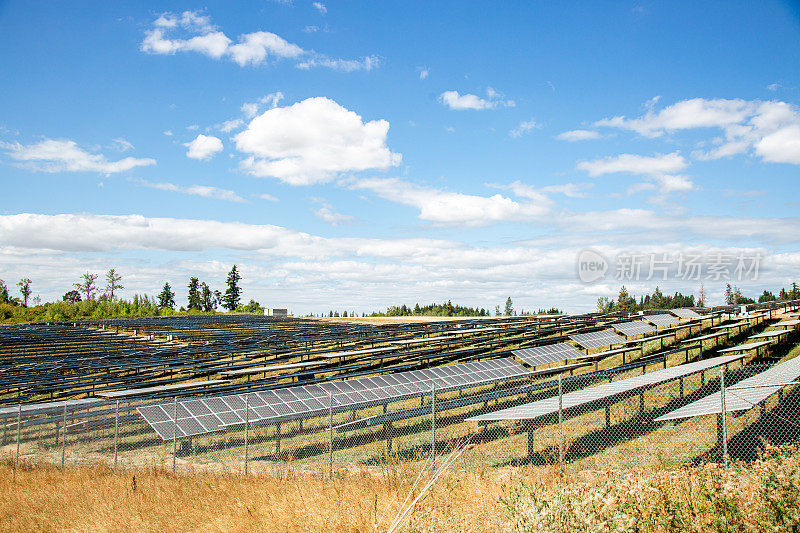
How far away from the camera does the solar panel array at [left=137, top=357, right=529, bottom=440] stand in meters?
13.5

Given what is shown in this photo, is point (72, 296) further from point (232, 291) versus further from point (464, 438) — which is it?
point (464, 438)

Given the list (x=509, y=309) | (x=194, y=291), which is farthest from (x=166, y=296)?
(x=509, y=309)

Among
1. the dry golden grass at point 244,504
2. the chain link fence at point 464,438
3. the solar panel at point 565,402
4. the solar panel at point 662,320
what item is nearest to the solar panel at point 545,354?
the chain link fence at point 464,438

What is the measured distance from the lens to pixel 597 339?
28.4 metres

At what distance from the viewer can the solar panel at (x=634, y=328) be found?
30658 mm

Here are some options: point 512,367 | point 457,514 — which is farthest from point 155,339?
point 457,514

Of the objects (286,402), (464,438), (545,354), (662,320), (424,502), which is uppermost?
(662,320)

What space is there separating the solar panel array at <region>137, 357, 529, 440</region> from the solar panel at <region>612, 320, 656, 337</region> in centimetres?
1398

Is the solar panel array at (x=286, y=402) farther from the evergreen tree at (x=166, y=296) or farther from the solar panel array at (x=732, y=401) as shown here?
the evergreen tree at (x=166, y=296)

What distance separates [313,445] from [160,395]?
718cm

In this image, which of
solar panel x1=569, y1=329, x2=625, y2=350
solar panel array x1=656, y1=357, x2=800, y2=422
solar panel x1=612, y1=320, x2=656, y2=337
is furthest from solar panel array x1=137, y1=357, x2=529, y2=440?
solar panel x1=612, y1=320, x2=656, y2=337

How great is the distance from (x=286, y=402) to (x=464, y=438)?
526 centimetres

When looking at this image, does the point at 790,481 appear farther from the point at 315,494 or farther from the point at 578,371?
the point at 578,371

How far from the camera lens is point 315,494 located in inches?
325
